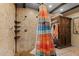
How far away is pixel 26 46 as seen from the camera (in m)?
0.91

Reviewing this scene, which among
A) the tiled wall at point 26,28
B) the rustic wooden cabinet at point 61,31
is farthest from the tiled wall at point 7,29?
the rustic wooden cabinet at point 61,31

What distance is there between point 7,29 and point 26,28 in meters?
0.19

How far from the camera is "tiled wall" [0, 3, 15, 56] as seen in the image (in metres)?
0.86

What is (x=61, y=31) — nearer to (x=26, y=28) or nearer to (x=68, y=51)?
(x=68, y=51)

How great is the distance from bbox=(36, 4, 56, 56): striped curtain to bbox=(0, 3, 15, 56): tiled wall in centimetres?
27

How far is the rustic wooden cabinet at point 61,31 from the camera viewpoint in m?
0.91

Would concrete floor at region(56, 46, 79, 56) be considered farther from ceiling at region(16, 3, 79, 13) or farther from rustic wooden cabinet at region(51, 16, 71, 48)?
ceiling at region(16, 3, 79, 13)

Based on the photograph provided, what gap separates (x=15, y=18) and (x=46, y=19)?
0.33m

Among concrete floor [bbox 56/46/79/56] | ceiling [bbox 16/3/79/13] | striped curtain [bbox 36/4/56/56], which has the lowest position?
concrete floor [bbox 56/46/79/56]

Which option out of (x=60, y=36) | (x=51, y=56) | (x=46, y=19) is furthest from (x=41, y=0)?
(x=51, y=56)

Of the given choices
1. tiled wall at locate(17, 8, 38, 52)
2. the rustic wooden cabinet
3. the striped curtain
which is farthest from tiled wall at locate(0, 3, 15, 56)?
the rustic wooden cabinet

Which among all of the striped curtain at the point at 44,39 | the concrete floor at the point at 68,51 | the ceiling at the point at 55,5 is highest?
the ceiling at the point at 55,5

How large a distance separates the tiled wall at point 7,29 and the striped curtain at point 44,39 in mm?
269

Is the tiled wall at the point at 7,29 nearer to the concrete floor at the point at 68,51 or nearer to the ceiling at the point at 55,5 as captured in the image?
the ceiling at the point at 55,5
